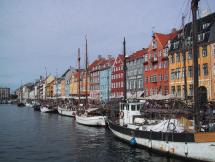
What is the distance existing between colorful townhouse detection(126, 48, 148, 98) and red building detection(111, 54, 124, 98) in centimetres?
338

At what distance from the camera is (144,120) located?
3456 centimetres

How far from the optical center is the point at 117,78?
91.9 meters

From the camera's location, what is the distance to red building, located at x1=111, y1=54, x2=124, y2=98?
89.1 m

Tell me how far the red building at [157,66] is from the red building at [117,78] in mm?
13837

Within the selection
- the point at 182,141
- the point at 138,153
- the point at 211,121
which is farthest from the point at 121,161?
the point at 211,121

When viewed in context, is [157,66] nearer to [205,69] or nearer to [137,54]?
[137,54]

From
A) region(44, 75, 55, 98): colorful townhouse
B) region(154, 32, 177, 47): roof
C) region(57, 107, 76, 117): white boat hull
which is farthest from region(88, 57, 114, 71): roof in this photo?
region(44, 75, 55, 98): colorful townhouse

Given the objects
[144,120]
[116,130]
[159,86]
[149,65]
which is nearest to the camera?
[144,120]

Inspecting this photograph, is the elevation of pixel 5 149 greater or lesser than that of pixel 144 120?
lesser

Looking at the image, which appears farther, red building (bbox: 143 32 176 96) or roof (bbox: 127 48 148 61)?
roof (bbox: 127 48 148 61)

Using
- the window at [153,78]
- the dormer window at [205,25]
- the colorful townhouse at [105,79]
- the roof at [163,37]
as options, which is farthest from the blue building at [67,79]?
the dormer window at [205,25]

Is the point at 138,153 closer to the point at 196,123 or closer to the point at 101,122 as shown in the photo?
the point at 196,123

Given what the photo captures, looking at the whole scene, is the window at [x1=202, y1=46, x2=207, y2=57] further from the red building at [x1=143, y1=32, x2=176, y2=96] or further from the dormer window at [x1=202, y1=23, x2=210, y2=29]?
the red building at [x1=143, y1=32, x2=176, y2=96]

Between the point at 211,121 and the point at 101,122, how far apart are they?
1034 inches
